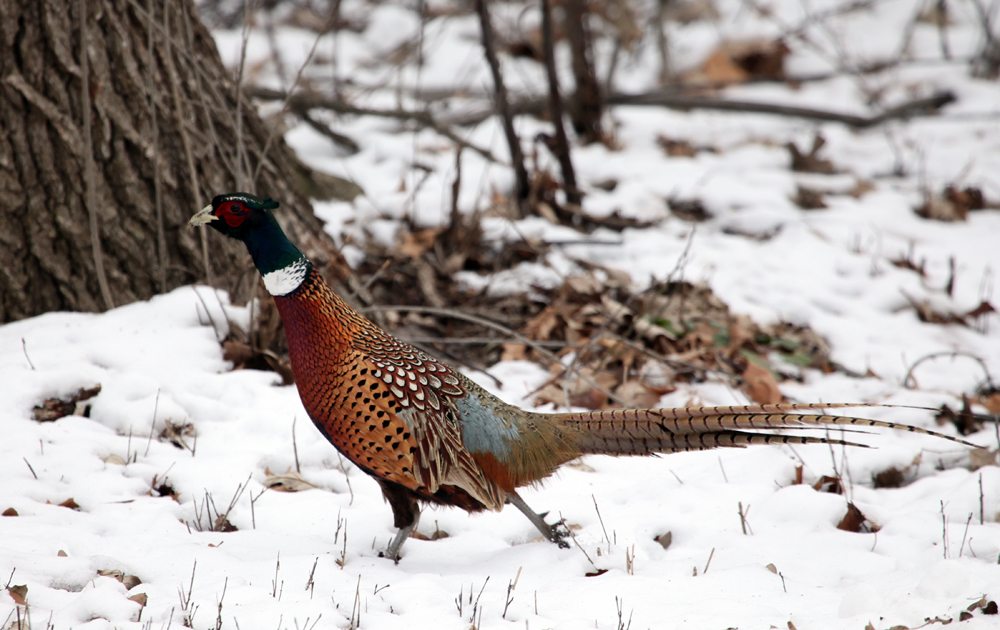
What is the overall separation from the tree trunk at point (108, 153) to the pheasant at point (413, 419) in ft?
3.45

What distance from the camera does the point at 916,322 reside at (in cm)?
458

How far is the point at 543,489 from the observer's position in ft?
10.0

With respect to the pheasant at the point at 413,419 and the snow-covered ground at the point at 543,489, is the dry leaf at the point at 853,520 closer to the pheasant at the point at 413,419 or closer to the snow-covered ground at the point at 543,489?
the snow-covered ground at the point at 543,489

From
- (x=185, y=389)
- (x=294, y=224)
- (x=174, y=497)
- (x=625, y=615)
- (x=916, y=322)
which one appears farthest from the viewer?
(x=916, y=322)

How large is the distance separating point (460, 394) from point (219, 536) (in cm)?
90

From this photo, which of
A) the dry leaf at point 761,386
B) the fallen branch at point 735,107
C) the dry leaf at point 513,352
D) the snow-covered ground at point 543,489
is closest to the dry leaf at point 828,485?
the snow-covered ground at point 543,489

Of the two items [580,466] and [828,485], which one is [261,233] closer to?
[580,466]

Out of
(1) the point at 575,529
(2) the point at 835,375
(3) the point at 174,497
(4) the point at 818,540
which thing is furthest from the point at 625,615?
(2) the point at 835,375

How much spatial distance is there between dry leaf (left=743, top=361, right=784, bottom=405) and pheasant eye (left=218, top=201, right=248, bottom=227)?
8.00ft

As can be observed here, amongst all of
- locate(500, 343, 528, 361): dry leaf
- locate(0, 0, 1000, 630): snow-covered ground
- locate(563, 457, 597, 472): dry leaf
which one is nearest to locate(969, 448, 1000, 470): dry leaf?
locate(0, 0, 1000, 630): snow-covered ground

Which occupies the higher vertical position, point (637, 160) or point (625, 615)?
point (637, 160)

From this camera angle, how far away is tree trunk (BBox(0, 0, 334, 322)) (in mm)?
3207

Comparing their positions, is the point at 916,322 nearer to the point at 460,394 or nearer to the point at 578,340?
the point at 578,340

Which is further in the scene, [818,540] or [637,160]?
[637,160]
